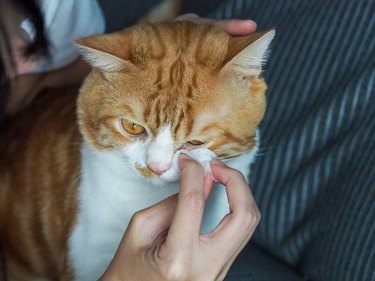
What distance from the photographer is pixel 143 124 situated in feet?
3.23

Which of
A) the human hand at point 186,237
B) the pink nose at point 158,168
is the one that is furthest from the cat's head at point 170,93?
the human hand at point 186,237

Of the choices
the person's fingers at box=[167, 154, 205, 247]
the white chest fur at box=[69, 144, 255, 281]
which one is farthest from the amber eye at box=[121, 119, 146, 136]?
the person's fingers at box=[167, 154, 205, 247]

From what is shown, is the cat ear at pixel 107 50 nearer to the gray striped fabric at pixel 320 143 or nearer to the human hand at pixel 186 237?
the human hand at pixel 186 237


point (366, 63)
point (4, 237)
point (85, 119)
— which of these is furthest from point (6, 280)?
point (366, 63)

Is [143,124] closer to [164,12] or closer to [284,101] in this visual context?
[284,101]

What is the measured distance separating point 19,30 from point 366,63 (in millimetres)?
687

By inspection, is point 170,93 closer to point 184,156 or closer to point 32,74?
point 184,156

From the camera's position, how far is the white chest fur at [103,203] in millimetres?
1113

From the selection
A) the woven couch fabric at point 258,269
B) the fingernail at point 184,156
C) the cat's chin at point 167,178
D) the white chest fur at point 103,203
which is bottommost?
the woven couch fabric at point 258,269

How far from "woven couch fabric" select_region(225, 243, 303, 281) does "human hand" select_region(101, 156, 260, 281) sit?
43 cm

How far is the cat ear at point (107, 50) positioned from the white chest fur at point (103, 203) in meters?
0.18

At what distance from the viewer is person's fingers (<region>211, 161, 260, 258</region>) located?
0.82 meters

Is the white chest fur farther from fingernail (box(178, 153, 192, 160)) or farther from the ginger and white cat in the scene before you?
fingernail (box(178, 153, 192, 160))

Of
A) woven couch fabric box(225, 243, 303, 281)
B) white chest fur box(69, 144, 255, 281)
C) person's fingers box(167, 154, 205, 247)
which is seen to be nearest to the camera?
person's fingers box(167, 154, 205, 247)
